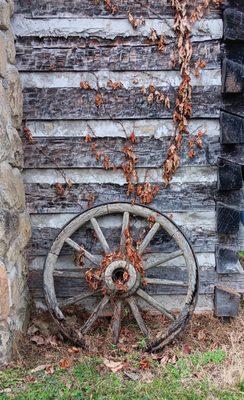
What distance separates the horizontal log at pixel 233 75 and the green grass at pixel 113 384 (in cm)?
202

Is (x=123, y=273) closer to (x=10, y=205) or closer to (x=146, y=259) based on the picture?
(x=146, y=259)

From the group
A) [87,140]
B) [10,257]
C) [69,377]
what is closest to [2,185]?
[10,257]

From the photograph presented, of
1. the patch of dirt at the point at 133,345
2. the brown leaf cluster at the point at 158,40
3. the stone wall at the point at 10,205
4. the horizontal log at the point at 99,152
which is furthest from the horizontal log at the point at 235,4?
the patch of dirt at the point at 133,345

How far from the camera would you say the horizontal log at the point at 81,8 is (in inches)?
148

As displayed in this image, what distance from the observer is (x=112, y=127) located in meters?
3.89

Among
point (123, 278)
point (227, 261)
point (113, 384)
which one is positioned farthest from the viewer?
point (227, 261)

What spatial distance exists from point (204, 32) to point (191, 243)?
167 centimetres

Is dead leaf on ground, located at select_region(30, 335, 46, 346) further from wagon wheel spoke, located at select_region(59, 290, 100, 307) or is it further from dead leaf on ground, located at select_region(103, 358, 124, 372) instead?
dead leaf on ground, located at select_region(103, 358, 124, 372)

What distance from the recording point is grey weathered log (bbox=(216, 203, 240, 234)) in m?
3.96

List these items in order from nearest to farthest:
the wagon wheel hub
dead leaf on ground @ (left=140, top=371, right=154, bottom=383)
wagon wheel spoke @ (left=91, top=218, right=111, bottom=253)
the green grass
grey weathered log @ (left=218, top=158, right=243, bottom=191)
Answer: the green grass → dead leaf on ground @ (left=140, top=371, right=154, bottom=383) → the wagon wheel hub → wagon wheel spoke @ (left=91, top=218, right=111, bottom=253) → grey weathered log @ (left=218, top=158, right=243, bottom=191)

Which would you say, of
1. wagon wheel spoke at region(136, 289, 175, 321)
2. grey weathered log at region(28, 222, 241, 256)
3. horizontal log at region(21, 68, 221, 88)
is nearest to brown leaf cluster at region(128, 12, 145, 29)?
horizontal log at region(21, 68, 221, 88)

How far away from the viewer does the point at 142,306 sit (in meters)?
4.10

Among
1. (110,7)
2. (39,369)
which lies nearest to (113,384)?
(39,369)

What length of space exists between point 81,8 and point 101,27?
8.2 inches
